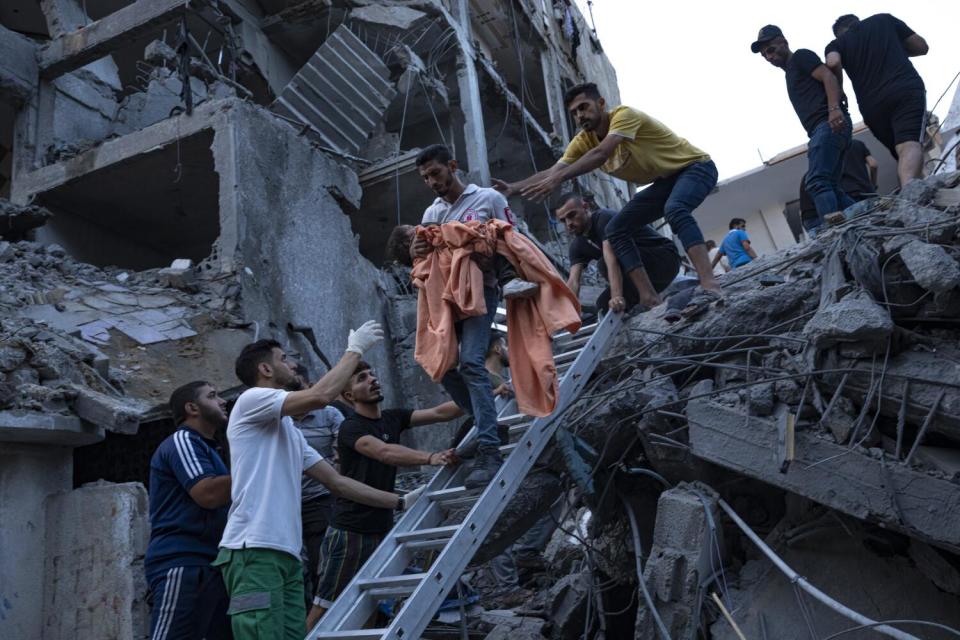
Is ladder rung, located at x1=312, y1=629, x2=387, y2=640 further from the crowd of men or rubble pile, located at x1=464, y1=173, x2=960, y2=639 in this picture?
rubble pile, located at x1=464, y1=173, x2=960, y2=639

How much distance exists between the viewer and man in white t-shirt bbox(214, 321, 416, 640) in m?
3.22

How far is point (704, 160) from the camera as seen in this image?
210 inches

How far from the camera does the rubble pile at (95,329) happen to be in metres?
5.04

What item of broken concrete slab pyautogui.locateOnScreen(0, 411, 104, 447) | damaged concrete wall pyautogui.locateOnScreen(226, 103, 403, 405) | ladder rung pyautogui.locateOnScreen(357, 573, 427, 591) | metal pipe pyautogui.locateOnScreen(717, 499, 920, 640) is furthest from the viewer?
damaged concrete wall pyautogui.locateOnScreen(226, 103, 403, 405)

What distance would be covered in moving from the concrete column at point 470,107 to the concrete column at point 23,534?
31.1 ft

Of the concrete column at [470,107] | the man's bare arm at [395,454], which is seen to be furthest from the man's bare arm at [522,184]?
the concrete column at [470,107]

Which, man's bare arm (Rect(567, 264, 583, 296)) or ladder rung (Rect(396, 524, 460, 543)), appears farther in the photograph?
man's bare arm (Rect(567, 264, 583, 296))

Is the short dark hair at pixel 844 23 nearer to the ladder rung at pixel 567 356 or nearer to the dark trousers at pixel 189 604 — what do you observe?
the ladder rung at pixel 567 356

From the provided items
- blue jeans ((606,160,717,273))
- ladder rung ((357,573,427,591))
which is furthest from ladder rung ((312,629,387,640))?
blue jeans ((606,160,717,273))

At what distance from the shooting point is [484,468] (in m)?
4.00

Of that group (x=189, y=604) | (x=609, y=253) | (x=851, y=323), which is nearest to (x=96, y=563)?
(x=189, y=604)

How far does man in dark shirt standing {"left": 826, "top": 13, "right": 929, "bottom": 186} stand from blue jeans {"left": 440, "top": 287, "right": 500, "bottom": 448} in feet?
11.2

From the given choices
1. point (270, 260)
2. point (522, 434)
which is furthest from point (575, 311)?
point (270, 260)

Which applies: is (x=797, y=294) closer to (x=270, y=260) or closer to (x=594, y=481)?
(x=594, y=481)
